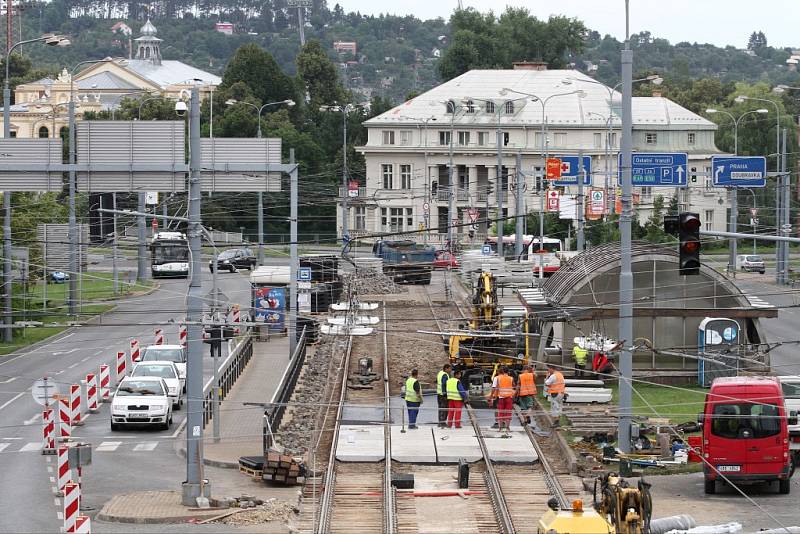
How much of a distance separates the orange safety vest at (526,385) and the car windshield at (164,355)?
12013mm

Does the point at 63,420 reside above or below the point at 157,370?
above

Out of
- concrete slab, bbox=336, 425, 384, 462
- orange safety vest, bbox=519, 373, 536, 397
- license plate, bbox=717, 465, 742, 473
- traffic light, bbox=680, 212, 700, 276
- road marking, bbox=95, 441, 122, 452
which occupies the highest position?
traffic light, bbox=680, 212, 700, 276

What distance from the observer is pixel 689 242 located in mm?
25031

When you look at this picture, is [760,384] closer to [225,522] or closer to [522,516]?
[522,516]

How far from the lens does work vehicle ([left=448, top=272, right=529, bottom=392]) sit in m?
41.7

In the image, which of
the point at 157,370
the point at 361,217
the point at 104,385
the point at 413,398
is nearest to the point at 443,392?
the point at 413,398

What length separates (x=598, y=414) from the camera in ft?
120

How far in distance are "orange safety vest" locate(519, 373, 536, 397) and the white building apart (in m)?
63.6

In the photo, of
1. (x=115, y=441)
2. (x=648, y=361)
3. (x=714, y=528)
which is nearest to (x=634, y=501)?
(x=714, y=528)

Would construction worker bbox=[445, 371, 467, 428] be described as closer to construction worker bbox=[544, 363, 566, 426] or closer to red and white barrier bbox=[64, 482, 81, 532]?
construction worker bbox=[544, 363, 566, 426]

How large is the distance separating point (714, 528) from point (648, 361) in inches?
805

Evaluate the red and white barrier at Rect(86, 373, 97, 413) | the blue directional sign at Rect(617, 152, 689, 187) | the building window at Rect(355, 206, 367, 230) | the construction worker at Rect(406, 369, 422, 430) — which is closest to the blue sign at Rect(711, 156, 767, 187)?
the blue directional sign at Rect(617, 152, 689, 187)

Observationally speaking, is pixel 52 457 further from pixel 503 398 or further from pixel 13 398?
pixel 13 398

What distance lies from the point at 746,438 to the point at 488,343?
14566 millimetres
